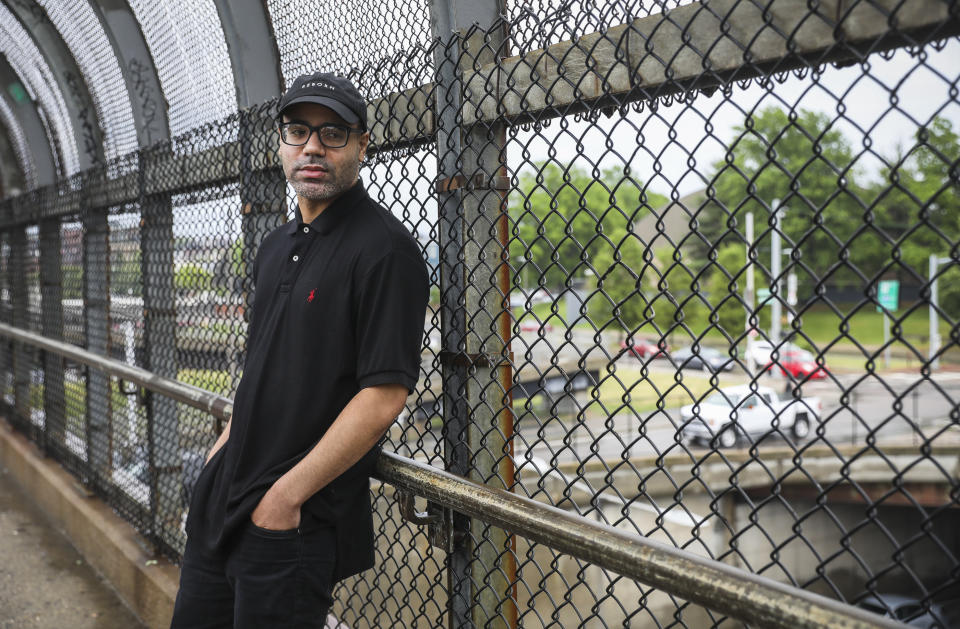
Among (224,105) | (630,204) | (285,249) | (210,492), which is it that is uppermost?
(630,204)

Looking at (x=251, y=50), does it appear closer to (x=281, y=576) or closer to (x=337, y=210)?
(x=337, y=210)

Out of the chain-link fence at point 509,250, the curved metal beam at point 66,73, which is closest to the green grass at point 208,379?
the chain-link fence at point 509,250

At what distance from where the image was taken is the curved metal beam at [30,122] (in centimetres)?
774

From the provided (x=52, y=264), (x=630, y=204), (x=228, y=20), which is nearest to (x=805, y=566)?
(x=52, y=264)

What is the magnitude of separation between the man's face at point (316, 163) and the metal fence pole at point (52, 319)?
217 inches

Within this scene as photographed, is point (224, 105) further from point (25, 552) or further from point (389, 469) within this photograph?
point (25, 552)

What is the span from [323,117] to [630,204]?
54.1 meters

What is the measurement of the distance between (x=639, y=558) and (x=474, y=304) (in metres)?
0.99

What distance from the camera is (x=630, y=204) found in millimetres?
54719

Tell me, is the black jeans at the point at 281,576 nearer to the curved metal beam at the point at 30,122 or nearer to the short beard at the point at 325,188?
the short beard at the point at 325,188

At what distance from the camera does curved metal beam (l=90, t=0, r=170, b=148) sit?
199 inches

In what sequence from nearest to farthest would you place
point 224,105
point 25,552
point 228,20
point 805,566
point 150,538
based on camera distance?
point 228,20 < point 224,105 < point 150,538 < point 25,552 < point 805,566

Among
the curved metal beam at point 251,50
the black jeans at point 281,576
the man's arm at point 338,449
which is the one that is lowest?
the black jeans at point 281,576

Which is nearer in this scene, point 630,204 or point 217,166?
point 217,166
